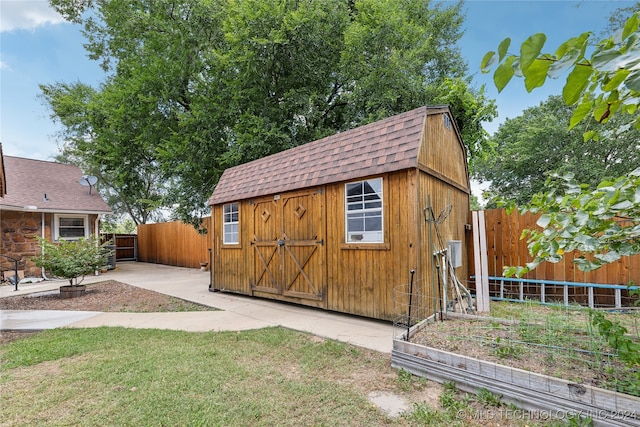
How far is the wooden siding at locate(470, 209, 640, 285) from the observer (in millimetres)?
5289

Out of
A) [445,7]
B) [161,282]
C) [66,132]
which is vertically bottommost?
[161,282]

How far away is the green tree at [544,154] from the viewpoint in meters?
12.4

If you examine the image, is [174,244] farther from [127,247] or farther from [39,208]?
[39,208]

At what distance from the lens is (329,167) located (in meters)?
5.50

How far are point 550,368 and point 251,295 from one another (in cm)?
560

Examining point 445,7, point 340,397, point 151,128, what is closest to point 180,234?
point 151,128

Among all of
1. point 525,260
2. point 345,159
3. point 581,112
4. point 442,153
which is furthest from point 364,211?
point 581,112

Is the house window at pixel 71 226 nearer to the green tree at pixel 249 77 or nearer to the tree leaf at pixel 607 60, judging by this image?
the green tree at pixel 249 77

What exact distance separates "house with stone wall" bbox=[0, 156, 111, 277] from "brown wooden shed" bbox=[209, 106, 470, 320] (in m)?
6.85

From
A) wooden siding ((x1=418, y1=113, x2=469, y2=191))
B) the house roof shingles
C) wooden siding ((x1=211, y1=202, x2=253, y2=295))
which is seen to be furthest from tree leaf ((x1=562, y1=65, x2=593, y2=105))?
the house roof shingles

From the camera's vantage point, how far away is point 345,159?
211 inches

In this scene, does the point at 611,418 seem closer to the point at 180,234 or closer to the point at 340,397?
the point at 340,397

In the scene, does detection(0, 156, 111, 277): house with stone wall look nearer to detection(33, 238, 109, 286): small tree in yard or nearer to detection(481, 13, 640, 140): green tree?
detection(33, 238, 109, 286): small tree in yard

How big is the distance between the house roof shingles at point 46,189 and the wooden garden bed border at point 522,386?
12.2 m
